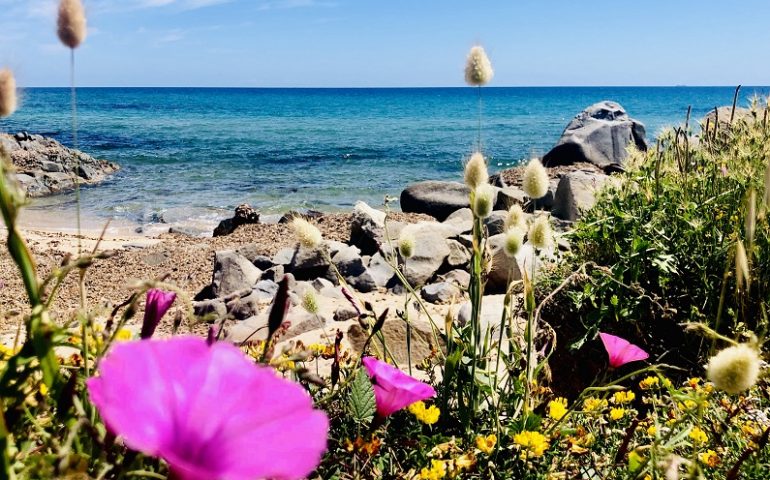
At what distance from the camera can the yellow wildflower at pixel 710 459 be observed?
1613 millimetres

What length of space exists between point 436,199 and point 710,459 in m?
10.0

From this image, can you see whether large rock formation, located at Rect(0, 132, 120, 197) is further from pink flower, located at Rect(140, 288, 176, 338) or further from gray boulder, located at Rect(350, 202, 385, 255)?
pink flower, located at Rect(140, 288, 176, 338)

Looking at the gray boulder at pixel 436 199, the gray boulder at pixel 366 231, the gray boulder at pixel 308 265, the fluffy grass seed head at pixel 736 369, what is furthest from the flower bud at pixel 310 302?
the gray boulder at pixel 436 199

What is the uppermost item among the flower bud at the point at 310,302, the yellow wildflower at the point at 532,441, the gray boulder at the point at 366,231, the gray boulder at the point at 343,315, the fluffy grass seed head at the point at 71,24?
the fluffy grass seed head at the point at 71,24

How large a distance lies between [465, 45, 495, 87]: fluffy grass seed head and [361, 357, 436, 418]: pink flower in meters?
1.16

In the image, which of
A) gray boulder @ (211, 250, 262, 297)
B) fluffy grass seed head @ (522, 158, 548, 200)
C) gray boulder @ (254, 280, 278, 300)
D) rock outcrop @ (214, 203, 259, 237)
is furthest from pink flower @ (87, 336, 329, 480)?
rock outcrop @ (214, 203, 259, 237)

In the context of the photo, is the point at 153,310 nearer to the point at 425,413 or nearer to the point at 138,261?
the point at 425,413

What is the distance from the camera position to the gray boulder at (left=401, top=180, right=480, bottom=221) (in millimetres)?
11375

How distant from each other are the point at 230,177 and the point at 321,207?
222 inches

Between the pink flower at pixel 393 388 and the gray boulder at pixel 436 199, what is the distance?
997cm

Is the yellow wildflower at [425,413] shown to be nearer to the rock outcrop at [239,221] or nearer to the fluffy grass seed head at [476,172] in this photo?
the fluffy grass seed head at [476,172]

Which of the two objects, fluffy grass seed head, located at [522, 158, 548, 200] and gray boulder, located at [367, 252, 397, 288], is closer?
fluffy grass seed head, located at [522, 158, 548, 200]

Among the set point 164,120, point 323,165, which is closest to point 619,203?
point 323,165

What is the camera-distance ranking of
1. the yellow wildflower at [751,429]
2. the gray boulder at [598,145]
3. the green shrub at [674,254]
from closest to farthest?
the yellow wildflower at [751,429], the green shrub at [674,254], the gray boulder at [598,145]
